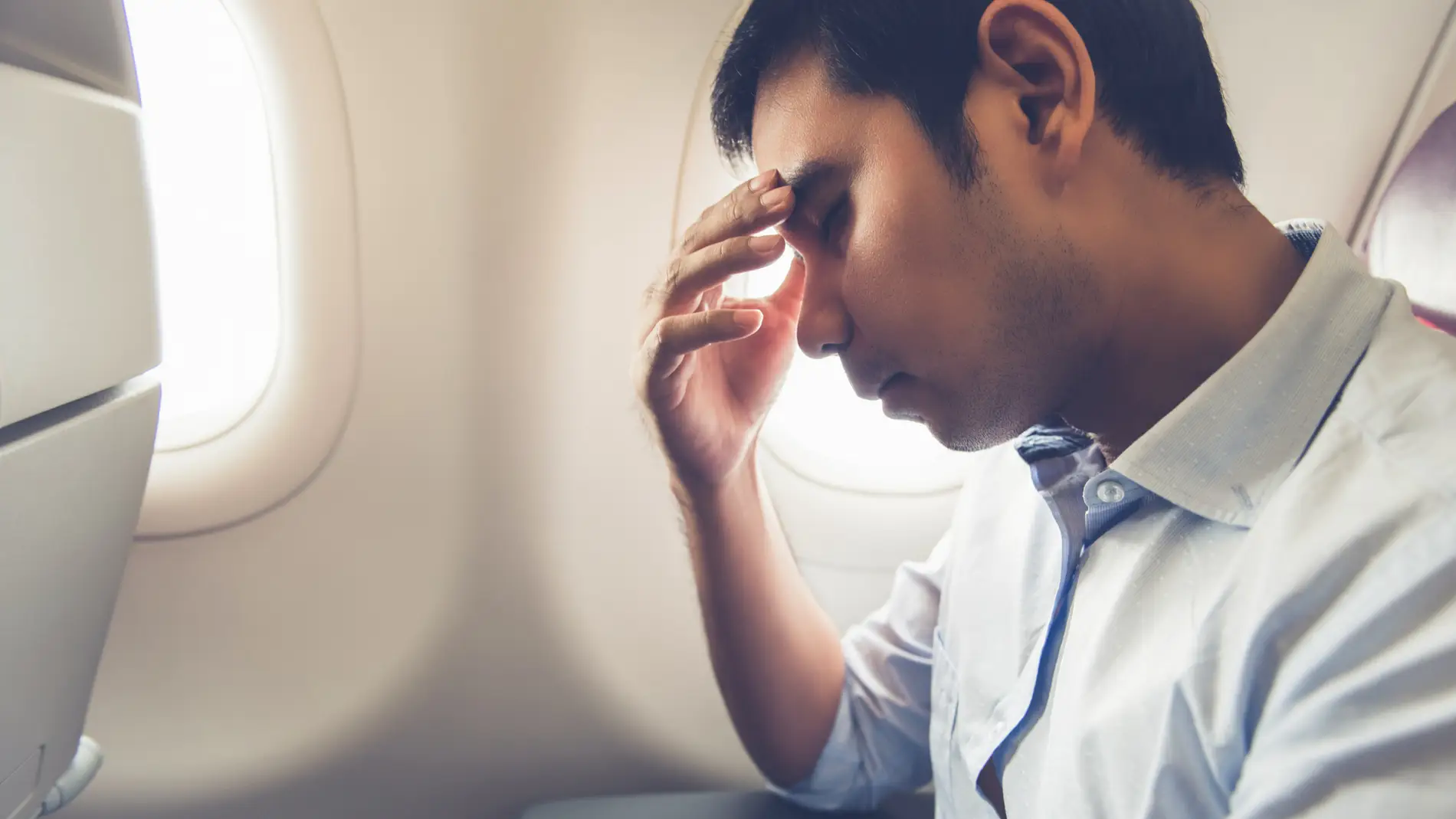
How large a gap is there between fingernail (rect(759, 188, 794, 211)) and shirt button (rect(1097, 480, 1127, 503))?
1.22ft

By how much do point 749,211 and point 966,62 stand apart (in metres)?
0.22

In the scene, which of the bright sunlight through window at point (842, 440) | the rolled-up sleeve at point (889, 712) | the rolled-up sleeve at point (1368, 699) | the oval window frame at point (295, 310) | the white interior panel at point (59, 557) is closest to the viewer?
the rolled-up sleeve at point (1368, 699)

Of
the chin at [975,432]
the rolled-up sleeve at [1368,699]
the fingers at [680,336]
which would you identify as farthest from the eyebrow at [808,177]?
the rolled-up sleeve at [1368,699]

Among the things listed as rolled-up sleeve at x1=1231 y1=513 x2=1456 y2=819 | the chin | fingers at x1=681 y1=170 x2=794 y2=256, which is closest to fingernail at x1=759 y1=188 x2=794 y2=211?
fingers at x1=681 y1=170 x2=794 y2=256

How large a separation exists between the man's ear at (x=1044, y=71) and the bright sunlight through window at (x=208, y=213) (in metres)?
0.81

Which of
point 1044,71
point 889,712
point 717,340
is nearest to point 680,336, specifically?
point 717,340

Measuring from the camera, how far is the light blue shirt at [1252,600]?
0.48 m

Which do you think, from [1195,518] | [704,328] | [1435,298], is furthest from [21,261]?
[1435,298]

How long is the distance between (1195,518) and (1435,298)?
1.99 ft

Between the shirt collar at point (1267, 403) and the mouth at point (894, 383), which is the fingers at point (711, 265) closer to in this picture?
the mouth at point (894, 383)

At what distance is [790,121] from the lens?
740mm

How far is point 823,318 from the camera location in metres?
0.75

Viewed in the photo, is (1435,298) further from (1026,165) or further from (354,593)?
(354,593)

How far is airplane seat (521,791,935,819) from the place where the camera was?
1.07 meters
